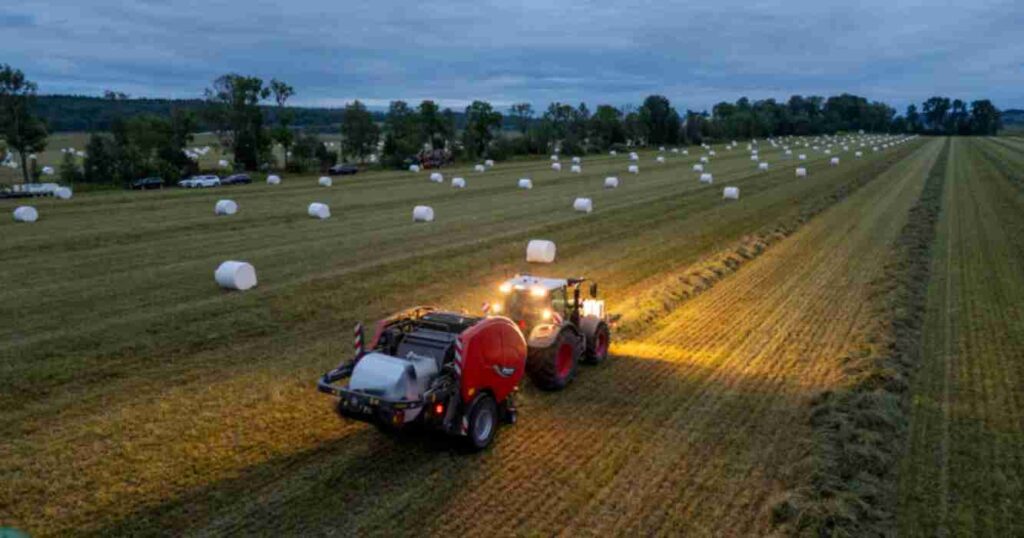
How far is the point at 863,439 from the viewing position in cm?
1174

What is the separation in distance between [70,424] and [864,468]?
13163 millimetres

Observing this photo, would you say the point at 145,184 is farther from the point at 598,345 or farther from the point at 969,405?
the point at 969,405

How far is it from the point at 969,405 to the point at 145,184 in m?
58.5

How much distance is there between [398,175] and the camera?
226 ft

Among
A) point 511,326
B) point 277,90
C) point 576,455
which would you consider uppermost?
point 277,90

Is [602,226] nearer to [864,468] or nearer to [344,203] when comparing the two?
[344,203]

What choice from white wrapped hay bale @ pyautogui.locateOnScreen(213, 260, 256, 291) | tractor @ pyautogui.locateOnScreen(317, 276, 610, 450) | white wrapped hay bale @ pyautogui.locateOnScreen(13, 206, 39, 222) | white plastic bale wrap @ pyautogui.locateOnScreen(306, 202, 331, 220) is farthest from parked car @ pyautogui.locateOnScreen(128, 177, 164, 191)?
tractor @ pyautogui.locateOnScreen(317, 276, 610, 450)

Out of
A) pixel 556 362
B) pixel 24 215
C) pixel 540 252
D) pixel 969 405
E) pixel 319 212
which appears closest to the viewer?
pixel 969 405

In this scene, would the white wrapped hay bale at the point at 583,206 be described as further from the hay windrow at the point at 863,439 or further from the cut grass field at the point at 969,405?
the hay windrow at the point at 863,439

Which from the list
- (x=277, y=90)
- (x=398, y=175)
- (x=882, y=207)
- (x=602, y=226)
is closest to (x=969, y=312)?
(x=602, y=226)

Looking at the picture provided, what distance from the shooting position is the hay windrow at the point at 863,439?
9633mm

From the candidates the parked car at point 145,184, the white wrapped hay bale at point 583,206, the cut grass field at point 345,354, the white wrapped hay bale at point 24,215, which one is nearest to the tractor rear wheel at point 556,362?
the cut grass field at point 345,354

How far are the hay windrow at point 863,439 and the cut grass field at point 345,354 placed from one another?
448 millimetres

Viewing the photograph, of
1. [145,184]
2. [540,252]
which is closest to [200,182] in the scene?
[145,184]
